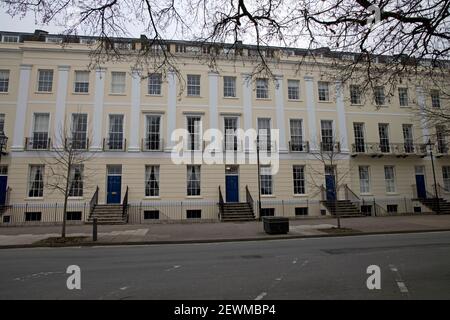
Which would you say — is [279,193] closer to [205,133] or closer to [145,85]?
[205,133]

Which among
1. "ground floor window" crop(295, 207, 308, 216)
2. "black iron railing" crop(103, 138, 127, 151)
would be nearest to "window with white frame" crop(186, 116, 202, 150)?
"black iron railing" crop(103, 138, 127, 151)

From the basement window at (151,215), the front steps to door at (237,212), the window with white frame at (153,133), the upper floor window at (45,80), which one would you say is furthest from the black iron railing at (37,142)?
the front steps to door at (237,212)

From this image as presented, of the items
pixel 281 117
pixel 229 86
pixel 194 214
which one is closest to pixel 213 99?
pixel 229 86

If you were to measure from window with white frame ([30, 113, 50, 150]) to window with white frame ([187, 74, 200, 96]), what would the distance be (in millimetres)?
10943

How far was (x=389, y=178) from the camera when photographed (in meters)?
27.8

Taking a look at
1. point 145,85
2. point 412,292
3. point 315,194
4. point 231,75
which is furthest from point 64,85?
point 412,292

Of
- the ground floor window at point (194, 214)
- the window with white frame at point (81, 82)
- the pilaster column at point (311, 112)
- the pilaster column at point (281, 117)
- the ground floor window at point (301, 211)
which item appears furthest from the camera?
the pilaster column at point (311, 112)

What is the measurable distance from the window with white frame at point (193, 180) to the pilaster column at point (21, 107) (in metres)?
12.2

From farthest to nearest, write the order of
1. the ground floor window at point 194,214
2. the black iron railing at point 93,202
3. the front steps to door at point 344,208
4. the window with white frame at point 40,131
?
the front steps to door at point 344,208 < the ground floor window at point 194,214 < the window with white frame at point 40,131 < the black iron railing at point 93,202

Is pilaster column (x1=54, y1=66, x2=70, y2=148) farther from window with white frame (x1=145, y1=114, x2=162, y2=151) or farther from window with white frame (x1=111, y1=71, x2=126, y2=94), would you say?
window with white frame (x1=145, y1=114, x2=162, y2=151)

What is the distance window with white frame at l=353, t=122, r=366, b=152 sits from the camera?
27.5 metres

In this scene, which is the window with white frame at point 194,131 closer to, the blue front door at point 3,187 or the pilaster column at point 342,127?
the pilaster column at point 342,127

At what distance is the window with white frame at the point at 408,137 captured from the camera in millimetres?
28266
